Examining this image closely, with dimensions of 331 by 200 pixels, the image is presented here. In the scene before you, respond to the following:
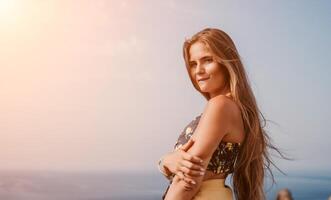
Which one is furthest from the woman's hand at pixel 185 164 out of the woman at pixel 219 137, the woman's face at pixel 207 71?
the woman's face at pixel 207 71

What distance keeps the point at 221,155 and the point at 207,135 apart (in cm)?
13

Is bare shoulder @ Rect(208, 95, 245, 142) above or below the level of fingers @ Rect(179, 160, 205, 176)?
above

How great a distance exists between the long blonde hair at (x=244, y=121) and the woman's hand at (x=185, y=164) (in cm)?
22

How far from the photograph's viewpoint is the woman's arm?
1.51 m

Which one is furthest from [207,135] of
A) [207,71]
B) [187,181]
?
[207,71]

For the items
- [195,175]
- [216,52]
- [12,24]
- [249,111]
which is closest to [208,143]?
[195,175]

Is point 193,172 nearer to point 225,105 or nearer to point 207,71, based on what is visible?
point 225,105

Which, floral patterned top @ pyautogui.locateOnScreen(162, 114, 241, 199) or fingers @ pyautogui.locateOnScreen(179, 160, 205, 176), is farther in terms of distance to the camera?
floral patterned top @ pyautogui.locateOnScreen(162, 114, 241, 199)

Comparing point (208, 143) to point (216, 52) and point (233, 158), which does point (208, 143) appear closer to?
point (233, 158)

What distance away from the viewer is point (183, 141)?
1684mm

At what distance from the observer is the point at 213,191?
160cm

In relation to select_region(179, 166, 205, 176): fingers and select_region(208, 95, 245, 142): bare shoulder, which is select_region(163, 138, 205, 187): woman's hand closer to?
select_region(179, 166, 205, 176): fingers

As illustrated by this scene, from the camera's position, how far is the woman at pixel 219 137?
4.99ft

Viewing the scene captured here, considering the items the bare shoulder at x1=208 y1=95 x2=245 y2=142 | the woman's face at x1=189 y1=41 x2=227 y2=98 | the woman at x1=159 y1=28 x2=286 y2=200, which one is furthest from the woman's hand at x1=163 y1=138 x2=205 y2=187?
the woman's face at x1=189 y1=41 x2=227 y2=98
